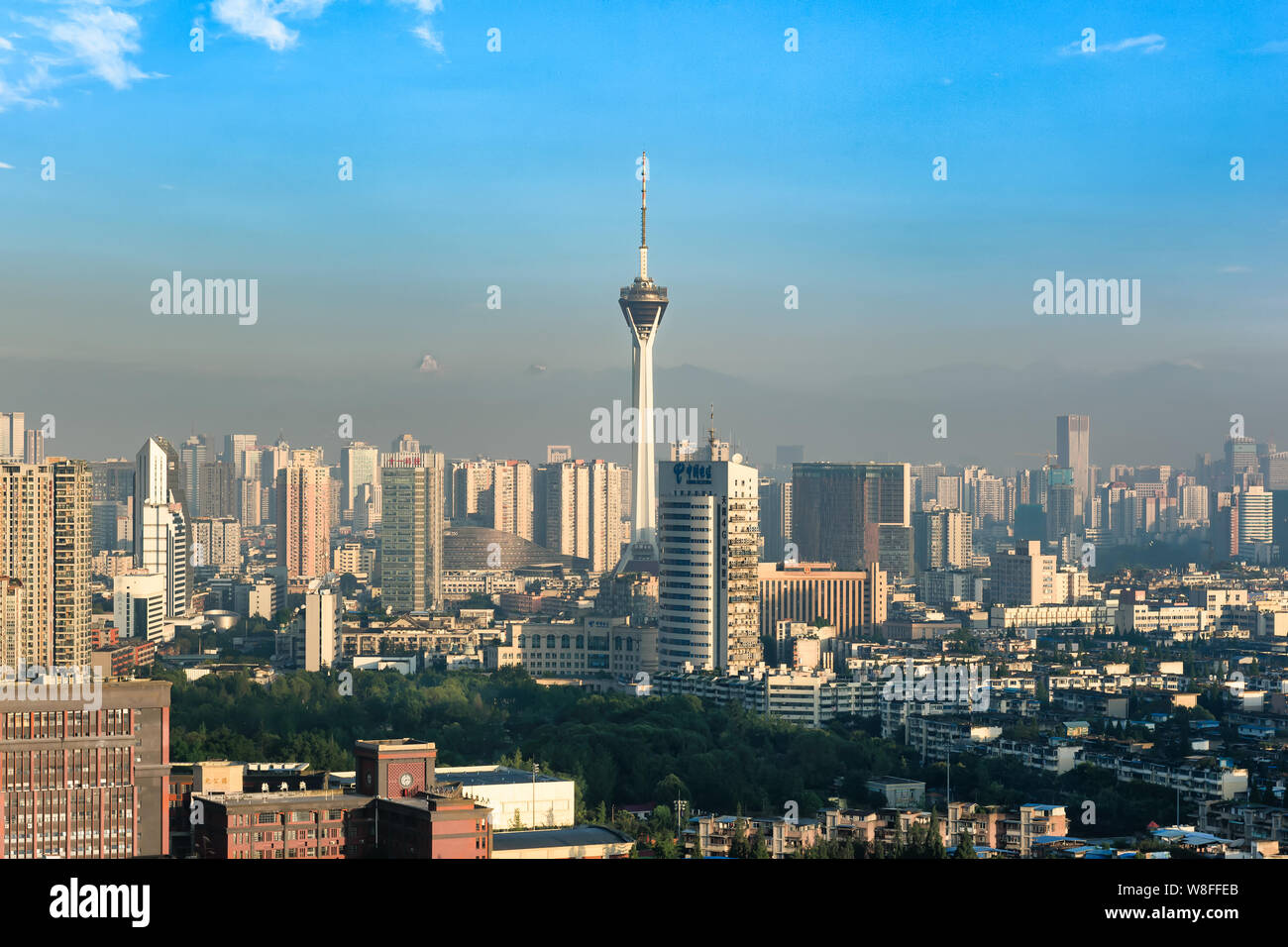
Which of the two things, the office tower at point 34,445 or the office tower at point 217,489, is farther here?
the office tower at point 217,489

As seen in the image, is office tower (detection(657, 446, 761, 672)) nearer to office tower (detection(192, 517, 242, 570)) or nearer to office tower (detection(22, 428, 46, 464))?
office tower (detection(22, 428, 46, 464))

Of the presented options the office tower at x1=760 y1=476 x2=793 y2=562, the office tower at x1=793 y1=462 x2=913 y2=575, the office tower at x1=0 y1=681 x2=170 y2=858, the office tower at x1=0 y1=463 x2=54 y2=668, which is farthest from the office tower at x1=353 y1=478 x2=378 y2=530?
the office tower at x1=0 y1=681 x2=170 y2=858

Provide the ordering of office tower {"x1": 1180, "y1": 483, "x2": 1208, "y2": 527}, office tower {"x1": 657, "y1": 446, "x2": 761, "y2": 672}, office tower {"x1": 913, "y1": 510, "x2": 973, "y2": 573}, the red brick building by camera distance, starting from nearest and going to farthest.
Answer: the red brick building < office tower {"x1": 657, "y1": 446, "x2": 761, "y2": 672} < office tower {"x1": 913, "y1": 510, "x2": 973, "y2": 573} < office tower {"x1": 1180, "y1": 483, "x2": 1208, "y2": 527}

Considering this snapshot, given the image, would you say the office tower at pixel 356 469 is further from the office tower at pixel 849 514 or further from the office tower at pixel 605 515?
the office tower at pixel 849 514

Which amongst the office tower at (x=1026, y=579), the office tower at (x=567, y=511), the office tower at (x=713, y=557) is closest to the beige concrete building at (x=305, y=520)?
the office tower at (x=567, y=511)

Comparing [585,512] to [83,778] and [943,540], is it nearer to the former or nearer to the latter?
[943,540]
